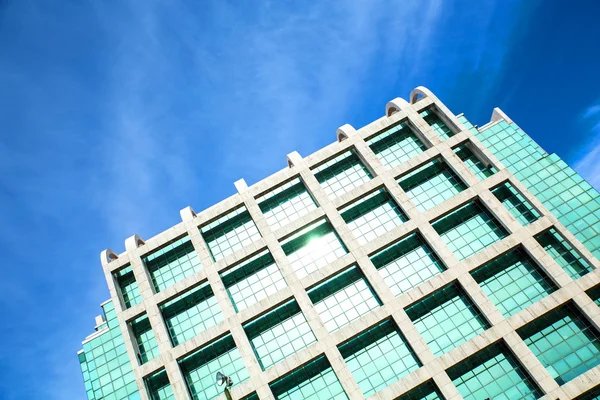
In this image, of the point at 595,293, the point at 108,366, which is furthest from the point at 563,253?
the point at 108,366

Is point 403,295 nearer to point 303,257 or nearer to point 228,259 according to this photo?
point 303,257

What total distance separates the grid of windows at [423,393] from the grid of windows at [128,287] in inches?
1064

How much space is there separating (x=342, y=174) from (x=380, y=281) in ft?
43.2

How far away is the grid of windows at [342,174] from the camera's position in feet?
147

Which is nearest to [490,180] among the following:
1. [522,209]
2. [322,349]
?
[522,209]

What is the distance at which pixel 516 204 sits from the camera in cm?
3988

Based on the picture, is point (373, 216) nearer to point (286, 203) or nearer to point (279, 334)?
point (286, 203)

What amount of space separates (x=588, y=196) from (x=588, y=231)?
3.73m

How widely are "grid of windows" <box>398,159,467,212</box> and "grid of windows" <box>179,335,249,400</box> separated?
21.8m

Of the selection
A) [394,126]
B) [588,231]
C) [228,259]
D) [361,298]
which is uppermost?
[394,126]

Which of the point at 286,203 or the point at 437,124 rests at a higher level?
the point at 286,203

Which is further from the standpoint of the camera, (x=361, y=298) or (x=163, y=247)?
(x=163, y=247)

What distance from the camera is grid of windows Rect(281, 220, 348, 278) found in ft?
134

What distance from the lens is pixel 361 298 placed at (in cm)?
3841
